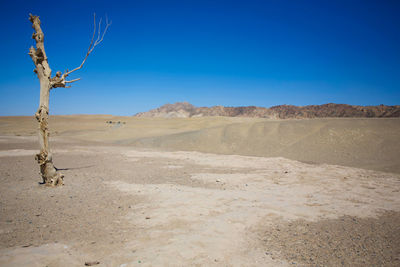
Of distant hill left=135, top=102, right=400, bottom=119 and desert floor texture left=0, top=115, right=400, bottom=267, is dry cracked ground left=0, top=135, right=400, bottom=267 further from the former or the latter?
distant hill left=135, top=102, right=400, bottom=119

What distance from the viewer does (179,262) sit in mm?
3236

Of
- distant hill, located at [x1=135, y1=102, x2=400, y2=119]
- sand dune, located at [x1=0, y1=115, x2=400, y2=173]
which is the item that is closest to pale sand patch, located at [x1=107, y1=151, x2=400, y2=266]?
sand dune, located at [x1=0, y1=115, x2=400, y2=173]

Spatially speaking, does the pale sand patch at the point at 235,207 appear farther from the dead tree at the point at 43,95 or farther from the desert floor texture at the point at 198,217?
the dead tree at the point at 43,95

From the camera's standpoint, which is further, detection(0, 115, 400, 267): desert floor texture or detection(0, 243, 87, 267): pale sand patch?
detection(0, 115, 400, 267): desert floor texture

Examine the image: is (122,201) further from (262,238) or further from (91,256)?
(262,238)

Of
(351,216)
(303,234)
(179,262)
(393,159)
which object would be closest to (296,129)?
(393,159)

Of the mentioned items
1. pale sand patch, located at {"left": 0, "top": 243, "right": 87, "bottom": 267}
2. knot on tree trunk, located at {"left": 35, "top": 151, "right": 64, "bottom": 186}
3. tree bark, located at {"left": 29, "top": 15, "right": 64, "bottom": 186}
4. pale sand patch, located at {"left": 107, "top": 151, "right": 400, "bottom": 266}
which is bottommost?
pale sand patch, located at {"left": 107, "top": 151, "right": 400, "bottom": 266}

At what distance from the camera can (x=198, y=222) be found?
468 cm

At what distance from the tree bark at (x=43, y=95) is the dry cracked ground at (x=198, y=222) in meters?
0.48

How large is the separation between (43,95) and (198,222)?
6275 mm

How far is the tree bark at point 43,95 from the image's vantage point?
7258 millimetres

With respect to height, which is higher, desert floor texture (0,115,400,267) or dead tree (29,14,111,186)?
dead tree (29,14,111,186)

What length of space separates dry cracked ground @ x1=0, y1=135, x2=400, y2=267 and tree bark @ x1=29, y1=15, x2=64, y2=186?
1.58 feet

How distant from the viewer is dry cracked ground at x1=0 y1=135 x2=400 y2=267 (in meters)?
3.44
